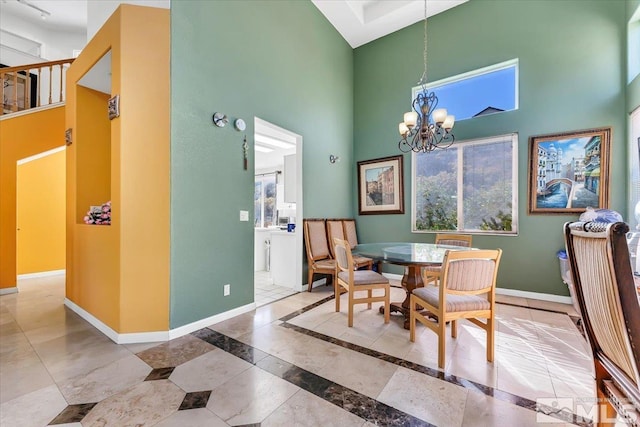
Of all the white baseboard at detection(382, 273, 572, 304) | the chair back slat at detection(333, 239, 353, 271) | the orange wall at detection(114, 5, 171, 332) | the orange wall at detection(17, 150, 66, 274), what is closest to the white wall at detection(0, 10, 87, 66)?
the orange wall at detection(17, 150, 66, 274)

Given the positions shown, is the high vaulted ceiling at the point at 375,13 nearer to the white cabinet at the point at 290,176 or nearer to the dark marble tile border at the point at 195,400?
the white cabinet at the point at 290,176

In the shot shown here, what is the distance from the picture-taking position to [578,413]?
1474 mm

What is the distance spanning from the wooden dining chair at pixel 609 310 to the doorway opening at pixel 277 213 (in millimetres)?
3061

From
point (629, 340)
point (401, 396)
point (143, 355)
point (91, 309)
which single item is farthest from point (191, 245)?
point (629, 340)

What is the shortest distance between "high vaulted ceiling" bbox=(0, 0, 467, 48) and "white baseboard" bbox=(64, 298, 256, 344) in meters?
5.04

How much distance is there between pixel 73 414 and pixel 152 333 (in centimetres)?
90

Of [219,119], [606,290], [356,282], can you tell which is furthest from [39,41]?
[606,290]

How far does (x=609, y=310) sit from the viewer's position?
2.93 feet

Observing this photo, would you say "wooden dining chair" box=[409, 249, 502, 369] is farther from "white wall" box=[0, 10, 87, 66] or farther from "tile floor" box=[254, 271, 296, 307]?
"white wall" box=[0, 10, 87, 66]

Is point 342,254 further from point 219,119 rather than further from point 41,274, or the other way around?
point 41,274

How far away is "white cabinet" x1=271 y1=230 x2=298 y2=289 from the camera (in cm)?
413

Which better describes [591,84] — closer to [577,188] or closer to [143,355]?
[577,188]

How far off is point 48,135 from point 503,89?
7.39m

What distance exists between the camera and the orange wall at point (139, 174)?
2.32 m
